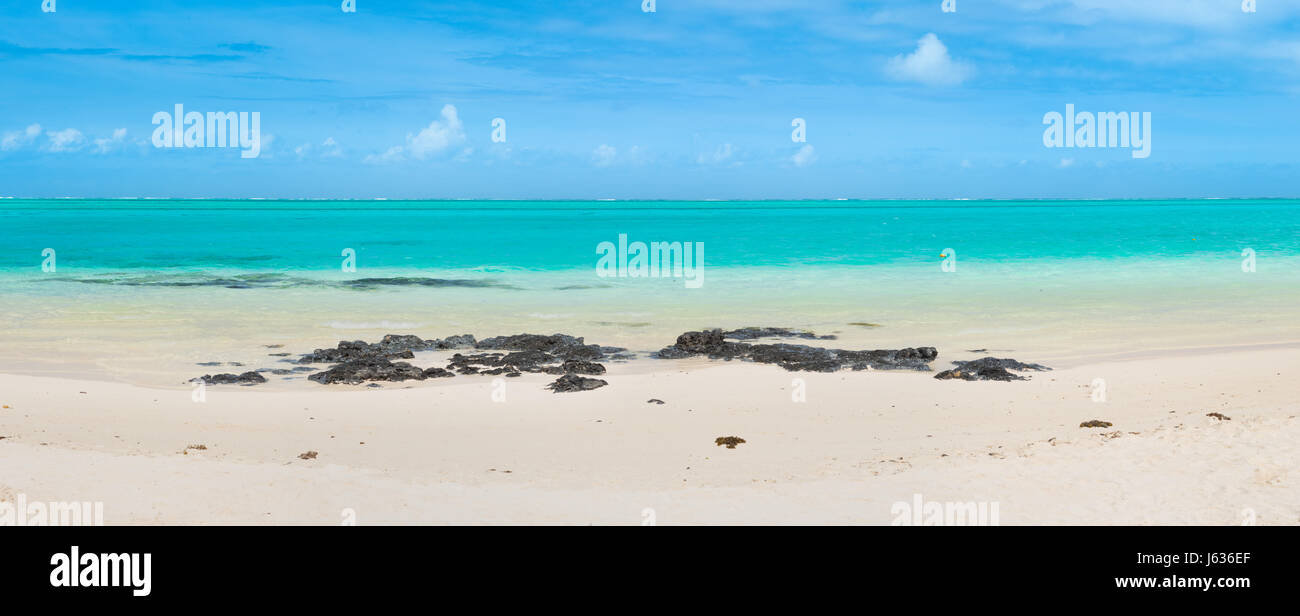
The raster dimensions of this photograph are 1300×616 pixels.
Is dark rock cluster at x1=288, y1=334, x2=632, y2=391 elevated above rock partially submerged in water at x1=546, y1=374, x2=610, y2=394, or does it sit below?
above

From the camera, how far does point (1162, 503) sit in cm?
782

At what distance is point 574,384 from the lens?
1412 cm

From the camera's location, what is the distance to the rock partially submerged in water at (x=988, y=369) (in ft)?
48.5

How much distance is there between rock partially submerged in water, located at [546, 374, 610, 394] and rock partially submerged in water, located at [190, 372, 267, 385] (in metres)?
4.33

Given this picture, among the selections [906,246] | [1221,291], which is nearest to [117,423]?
[1221,291]

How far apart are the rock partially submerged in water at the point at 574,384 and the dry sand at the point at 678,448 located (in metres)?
0.23

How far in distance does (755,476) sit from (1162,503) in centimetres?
335

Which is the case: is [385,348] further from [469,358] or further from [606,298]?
[606,298]

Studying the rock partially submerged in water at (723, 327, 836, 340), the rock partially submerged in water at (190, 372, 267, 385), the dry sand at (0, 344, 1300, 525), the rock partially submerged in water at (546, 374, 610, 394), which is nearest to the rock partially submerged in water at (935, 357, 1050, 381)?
the dry sand at (0, 344, 1300, 525)

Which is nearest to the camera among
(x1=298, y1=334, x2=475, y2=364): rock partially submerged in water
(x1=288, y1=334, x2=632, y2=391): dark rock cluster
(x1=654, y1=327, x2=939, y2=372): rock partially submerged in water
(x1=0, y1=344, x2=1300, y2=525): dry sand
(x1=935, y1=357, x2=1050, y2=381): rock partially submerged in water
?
(x1=0, y1=344, x2=1300, y2=525): dry sand

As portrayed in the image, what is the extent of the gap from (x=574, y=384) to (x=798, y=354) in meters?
4.40

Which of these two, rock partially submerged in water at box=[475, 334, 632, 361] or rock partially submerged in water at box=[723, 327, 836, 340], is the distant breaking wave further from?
rock partially submerged in water at box=[475, 334, 632, 361]

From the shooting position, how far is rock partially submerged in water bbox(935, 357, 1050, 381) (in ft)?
48.5

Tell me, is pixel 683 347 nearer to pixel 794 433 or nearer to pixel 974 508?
pixel 794 433
